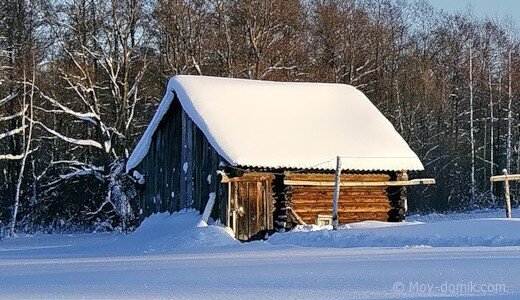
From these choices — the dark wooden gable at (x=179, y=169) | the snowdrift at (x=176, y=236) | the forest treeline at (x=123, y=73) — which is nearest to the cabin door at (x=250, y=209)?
the dark wooden gable at (x=179, y=169)

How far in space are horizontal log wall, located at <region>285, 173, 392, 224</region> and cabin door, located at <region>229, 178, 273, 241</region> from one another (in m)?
0.70

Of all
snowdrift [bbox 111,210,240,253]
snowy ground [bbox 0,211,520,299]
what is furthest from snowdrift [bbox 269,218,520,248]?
snowdrift [bbox 111,210,240,253]

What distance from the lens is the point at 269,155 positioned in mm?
20156

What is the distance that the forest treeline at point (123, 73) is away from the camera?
108 feet

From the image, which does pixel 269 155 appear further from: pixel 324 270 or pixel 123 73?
pixel 123 73

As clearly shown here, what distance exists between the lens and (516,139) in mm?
47750

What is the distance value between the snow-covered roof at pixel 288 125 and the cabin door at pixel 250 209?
828 millimetres

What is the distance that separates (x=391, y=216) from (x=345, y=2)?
808 inches

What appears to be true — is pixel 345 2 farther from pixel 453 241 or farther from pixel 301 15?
pixel 453 241

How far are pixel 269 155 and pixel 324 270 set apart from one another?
10108mm

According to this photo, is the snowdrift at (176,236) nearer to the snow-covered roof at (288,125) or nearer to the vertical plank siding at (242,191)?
the vertical plank siding at (242,191)

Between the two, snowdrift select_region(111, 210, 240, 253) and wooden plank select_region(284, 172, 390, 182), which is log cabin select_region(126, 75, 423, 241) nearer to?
wooden plank select_region(284, 172, 390, 182)

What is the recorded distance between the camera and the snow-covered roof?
20438 millimetres

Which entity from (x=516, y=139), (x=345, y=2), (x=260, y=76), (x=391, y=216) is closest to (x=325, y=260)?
(x=391, y=216)
